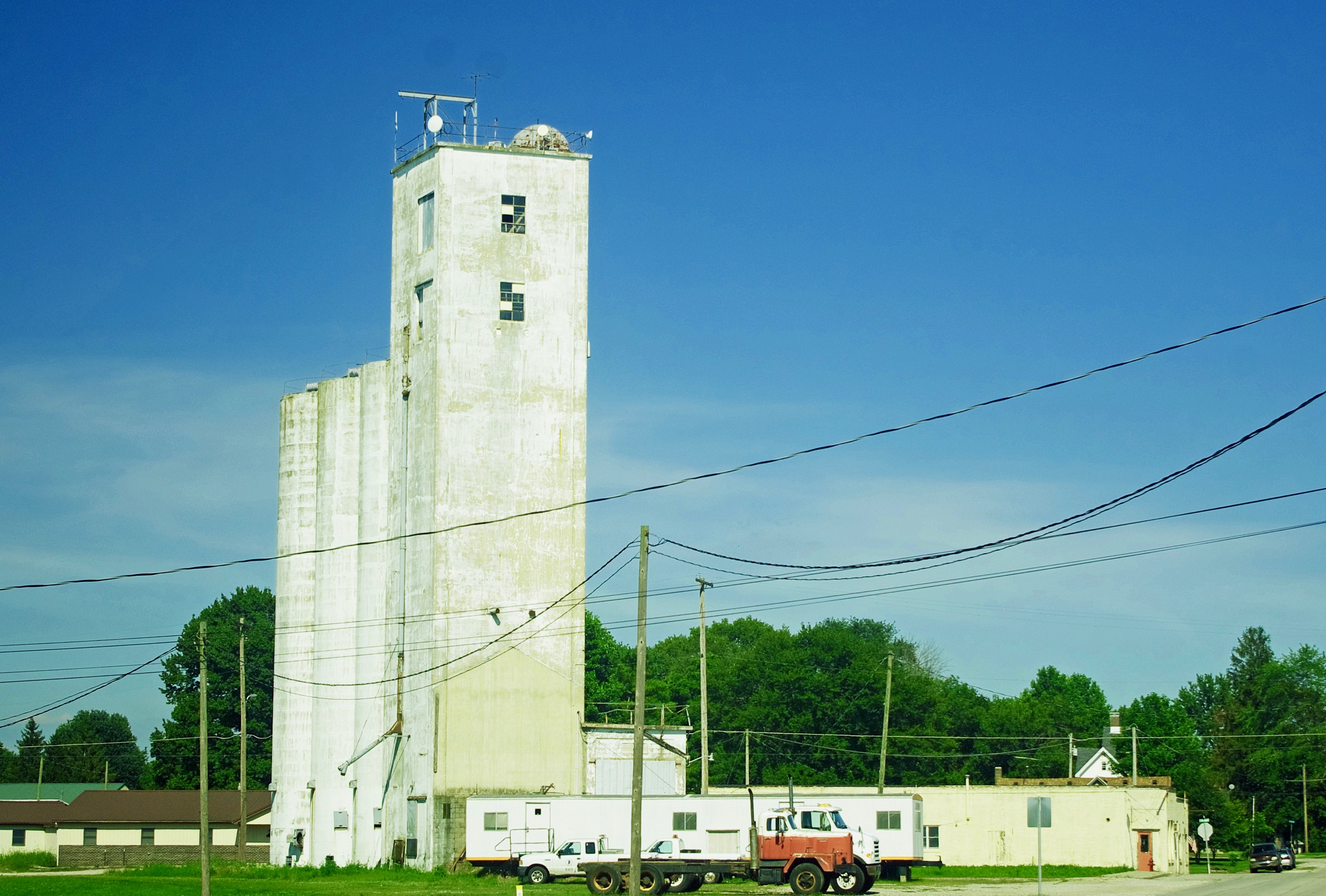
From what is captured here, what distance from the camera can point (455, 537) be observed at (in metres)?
56.5

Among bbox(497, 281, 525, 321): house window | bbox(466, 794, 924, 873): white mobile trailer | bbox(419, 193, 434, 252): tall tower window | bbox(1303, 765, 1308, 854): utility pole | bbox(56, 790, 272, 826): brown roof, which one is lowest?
bbox(1303, 765, 1308, 854): utility pole

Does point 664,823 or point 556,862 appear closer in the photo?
point 556,862

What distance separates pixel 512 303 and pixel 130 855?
43555 mm

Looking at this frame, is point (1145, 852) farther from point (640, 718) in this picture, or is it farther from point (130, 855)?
point (130, 855)

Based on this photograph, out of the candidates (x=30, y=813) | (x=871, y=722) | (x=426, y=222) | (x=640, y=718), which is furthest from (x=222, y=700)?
(x=640, y=718)

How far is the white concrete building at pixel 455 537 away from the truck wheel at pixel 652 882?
15105 mm

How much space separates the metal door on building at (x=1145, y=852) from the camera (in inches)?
2425

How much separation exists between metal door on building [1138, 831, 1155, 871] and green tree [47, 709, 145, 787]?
9712 cm

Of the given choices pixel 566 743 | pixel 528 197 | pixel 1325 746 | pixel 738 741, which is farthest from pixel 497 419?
pixel 1325 746

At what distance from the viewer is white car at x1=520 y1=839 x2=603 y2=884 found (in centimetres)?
4509

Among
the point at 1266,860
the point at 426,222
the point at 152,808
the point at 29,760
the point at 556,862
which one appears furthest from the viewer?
the point at 29,760

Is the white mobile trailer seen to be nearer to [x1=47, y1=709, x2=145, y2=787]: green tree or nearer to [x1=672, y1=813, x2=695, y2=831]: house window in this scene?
[x1=672, y1=813, x2=695, y2=831]: house window

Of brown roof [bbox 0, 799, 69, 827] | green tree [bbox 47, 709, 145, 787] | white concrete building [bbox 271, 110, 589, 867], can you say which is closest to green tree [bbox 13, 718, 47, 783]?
green tree [bbox 47, 709, 145, 787]

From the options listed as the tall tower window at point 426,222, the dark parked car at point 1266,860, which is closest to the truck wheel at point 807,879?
the tall tower window at point 426,222
